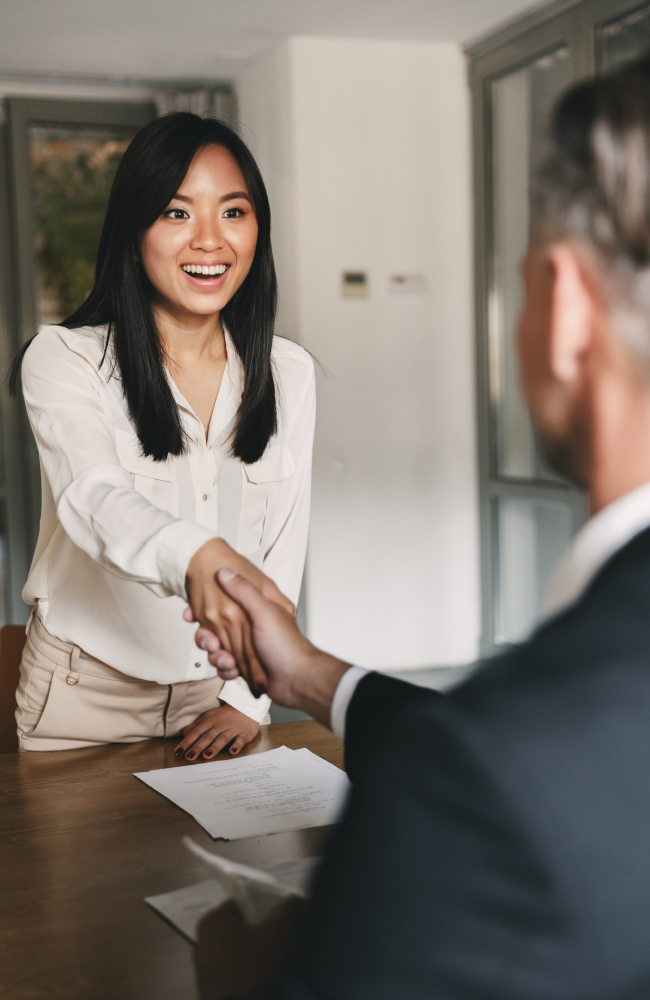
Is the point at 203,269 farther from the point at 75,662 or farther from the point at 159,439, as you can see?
the point at 75,662

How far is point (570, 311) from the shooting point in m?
0.71

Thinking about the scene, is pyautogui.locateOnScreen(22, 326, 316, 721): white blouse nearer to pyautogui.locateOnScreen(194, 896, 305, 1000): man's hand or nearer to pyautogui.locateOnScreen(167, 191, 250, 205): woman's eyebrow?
pyautogui.locateOnScreen(167, 191, 250, 205): woman's eyebrow

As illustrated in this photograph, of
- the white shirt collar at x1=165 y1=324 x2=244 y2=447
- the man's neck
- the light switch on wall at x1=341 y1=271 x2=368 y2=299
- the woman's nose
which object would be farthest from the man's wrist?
the light switch on wall at x1=341 y1=271 x2=368 y2=299

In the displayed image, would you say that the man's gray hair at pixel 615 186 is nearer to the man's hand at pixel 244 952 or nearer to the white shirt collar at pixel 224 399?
the man's hand at pixel 244 952

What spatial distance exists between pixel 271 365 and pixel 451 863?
4.73 ft

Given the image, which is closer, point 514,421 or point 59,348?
point 59,348

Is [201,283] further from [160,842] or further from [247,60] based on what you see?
[247,60]

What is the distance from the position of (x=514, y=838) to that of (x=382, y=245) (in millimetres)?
4404

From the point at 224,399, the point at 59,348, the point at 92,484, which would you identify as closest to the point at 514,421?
the point at 224,399

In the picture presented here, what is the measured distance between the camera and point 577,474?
2.47 feet

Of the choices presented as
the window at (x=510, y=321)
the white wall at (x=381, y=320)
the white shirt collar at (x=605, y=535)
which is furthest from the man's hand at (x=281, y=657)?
the white wall at (x=381, y=320)

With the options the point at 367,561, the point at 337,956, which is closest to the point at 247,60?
the point at 367,561

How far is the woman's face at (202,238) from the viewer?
1721mm

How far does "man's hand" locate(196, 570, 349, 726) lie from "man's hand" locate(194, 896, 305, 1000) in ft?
0.86
